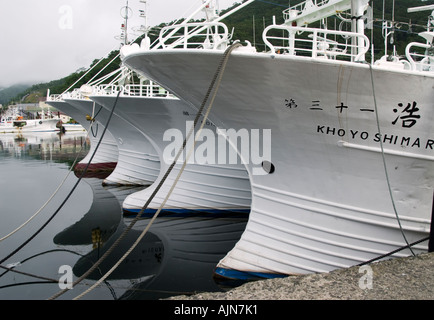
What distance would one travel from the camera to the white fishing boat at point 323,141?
4660mm

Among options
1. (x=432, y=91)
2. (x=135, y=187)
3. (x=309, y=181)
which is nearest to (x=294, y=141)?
(x=309, y=181)

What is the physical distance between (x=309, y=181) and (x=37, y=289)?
4900 mm

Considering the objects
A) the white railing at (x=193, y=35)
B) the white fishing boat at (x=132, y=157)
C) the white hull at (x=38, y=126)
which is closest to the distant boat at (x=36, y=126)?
the white hull at (x=38, y=126)

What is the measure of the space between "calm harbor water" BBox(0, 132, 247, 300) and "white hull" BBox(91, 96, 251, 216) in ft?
1.36

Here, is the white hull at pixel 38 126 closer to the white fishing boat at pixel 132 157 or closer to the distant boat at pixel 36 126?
the distant boat at pixel 36 126

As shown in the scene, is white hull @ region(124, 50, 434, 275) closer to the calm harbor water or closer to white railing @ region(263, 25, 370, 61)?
white railing @ region(263, 25, 370, 61)

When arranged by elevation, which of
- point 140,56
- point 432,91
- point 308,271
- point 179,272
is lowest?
point 179,272

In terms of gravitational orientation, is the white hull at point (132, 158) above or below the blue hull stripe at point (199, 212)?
above

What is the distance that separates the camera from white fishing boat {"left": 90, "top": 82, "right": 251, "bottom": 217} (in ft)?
31.7

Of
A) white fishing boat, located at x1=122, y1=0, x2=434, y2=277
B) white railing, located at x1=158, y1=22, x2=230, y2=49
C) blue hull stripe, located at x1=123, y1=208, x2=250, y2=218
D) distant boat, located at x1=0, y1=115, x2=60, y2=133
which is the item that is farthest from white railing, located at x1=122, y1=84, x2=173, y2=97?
distant boat, located at x1=0, y1=115, x2=60, y2=133

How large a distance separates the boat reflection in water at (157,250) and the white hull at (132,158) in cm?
275

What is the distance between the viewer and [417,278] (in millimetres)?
4301

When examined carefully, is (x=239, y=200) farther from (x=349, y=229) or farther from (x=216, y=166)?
(x=349, y=229)

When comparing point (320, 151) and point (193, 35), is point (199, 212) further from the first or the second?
point (320, 151)
